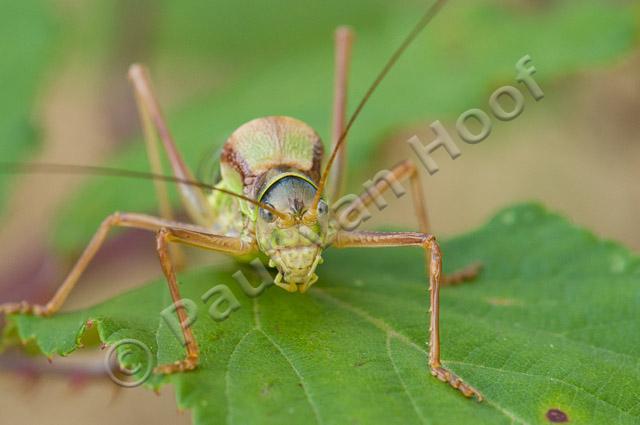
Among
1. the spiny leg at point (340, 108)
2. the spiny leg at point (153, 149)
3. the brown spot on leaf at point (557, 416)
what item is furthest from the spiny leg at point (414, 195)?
the brown spot on leaf at point (557, 416)

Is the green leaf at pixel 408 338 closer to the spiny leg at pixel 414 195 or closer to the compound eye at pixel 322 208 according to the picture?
the spiny leg at pixel 414 195

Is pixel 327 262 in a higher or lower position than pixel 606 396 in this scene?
higher

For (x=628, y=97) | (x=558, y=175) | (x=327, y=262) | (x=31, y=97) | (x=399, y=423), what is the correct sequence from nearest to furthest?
(x=399, y=423) → (x=327, y=262) → (x=31, y=97) → (x=628, y=97) → (x=558, y=175)

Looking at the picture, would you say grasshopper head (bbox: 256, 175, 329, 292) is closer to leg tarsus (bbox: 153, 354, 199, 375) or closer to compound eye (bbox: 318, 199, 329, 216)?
compound eye (bbox: 318, 199, 329, 216)

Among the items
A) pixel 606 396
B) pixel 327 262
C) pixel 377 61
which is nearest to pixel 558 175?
pixel 377 61

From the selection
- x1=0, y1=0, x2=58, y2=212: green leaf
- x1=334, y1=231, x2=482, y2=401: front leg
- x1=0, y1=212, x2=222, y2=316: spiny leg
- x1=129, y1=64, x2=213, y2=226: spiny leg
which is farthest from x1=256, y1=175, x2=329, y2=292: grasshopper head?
x1=0, y1=0, x2=58, y2=212: green leaf

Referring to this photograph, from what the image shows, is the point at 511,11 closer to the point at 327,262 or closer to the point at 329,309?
the point at 327,262

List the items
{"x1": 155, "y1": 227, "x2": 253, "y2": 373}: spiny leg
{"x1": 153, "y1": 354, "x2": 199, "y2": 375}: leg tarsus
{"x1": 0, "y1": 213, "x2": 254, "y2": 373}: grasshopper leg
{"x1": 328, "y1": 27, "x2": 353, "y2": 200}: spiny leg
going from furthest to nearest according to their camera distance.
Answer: {"x1": 328, "y1": 27, "x2": 353, "y2": 200}: spiny leg < {"x1": 0, "y1": 213, "x2": 254, "y2": 373}: grasshopper leg < {"x1": 155, "y1": 227, "x2": 253, "y2": 373}: spiny leg < {"x1": 153, "y1": 354, "x2": 199, "y2": 375}: leg tarsus
